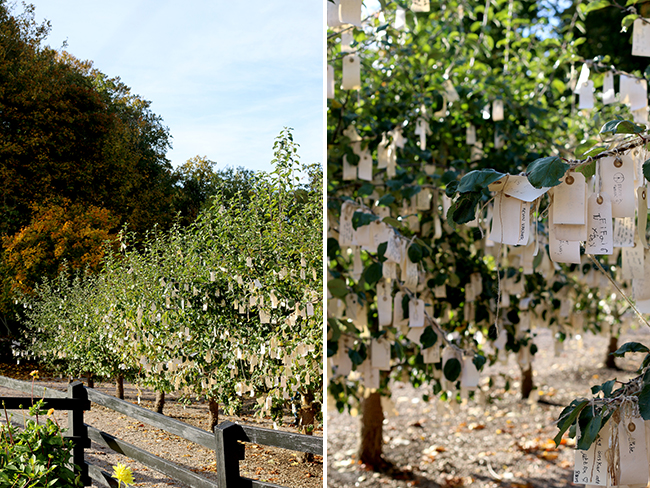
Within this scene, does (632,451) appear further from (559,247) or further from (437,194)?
(437,194)

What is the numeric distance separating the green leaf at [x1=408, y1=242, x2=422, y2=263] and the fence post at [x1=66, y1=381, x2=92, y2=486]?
0.79 meters

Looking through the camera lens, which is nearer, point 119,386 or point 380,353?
point 119,386

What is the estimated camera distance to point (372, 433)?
8.14ft

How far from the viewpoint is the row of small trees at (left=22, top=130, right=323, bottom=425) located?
1.05m

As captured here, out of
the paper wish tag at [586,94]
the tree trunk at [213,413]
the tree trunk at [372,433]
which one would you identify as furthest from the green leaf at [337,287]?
the tree trunk at [372,433]

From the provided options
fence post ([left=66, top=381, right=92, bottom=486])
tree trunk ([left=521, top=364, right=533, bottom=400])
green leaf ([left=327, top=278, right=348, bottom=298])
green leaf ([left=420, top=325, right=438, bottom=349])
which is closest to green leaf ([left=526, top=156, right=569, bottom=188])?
green leaf ([left=327, top=278, right=348, bottom=298])

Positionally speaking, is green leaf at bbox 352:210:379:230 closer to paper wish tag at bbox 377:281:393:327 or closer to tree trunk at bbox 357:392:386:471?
paper wish tag at bbox 377:281:393:327

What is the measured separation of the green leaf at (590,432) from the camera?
0.65 m

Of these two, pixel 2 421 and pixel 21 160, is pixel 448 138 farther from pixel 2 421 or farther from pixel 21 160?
pixel 2 421

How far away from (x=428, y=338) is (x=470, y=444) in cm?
187

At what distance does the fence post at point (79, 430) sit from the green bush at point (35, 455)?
0.01 meters

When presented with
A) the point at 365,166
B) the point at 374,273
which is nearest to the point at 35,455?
the point at 374,273

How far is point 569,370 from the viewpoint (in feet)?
14.1

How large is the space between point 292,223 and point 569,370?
4.01m
